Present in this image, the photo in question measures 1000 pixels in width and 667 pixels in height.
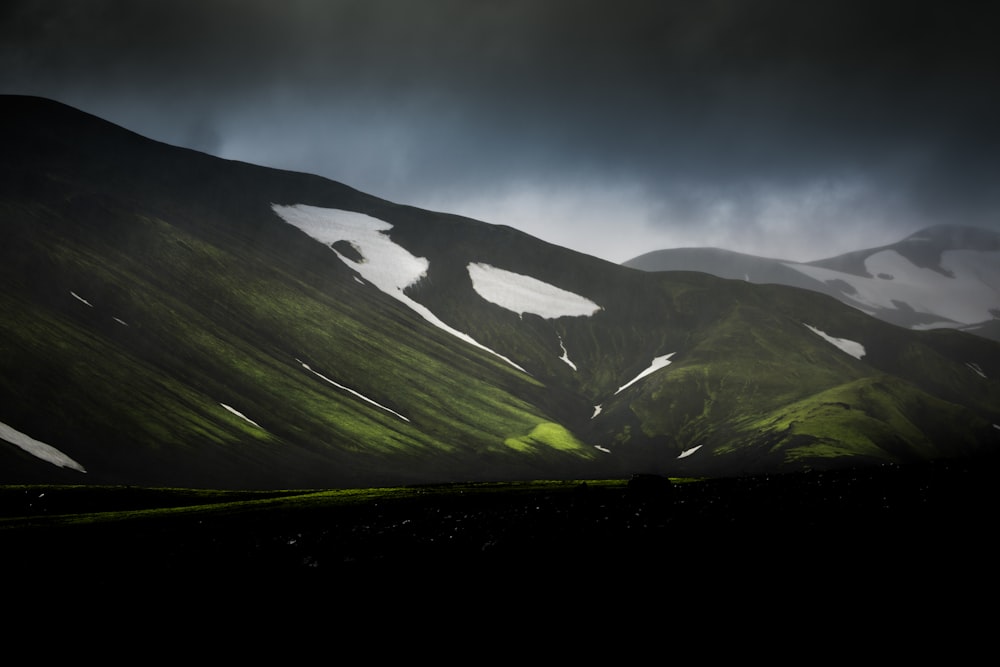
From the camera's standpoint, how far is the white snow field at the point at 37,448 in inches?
4847

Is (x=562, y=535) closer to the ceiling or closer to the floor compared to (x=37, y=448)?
closer to the ceiling

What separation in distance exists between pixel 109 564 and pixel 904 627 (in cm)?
4148

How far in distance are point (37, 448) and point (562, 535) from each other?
130362mm

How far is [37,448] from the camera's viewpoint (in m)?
126

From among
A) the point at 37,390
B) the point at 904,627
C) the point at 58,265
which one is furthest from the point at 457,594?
the point at 58,265

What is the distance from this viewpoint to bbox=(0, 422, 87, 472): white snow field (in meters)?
123

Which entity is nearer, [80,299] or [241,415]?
[241,415]

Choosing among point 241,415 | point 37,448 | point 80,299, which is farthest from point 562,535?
point 80,299

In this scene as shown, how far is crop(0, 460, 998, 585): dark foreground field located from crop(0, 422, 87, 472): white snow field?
6940 centimetres

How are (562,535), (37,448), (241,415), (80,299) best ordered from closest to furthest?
(562,535) → (37,448) → (241,415) → (80,299)

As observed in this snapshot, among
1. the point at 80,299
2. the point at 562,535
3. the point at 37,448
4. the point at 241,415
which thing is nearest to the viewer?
the point at 562,535

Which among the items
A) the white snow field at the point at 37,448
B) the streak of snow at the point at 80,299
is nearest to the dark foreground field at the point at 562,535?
the white snow field at the point at 37,448

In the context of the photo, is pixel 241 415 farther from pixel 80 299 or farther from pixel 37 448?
pixel 80 299

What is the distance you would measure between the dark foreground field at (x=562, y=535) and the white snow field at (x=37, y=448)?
69.4 meters
